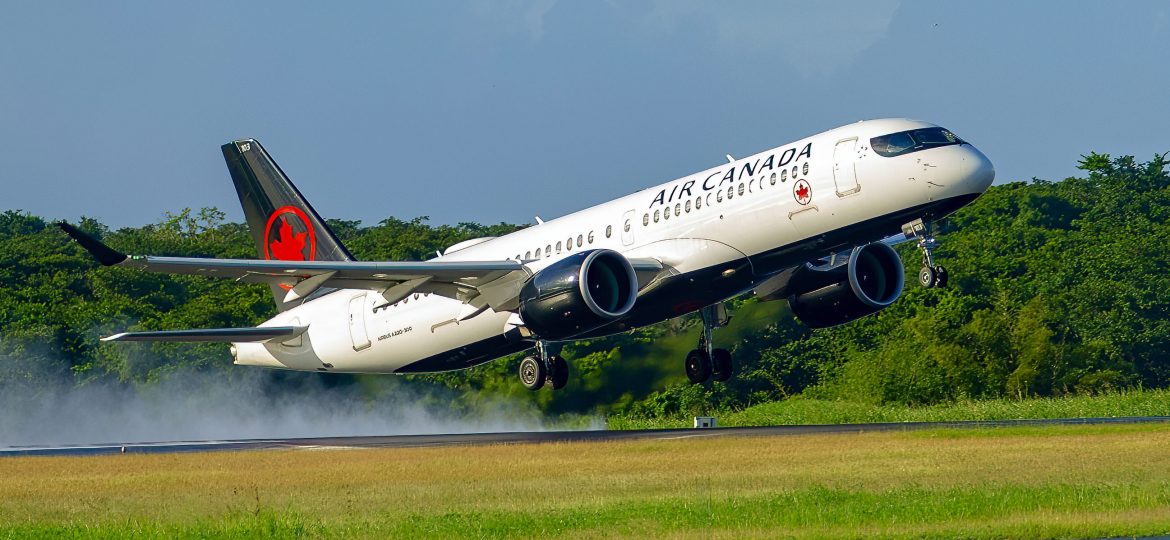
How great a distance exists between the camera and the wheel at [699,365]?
40562mm

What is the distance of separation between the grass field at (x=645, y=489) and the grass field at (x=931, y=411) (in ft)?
31.4

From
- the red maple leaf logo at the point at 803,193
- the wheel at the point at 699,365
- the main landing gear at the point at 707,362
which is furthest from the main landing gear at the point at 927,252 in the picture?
the wheel at the point at 699,365

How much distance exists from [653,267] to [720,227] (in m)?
2.02

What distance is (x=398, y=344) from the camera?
41.2m

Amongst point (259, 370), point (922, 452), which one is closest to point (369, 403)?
point (259, 370)

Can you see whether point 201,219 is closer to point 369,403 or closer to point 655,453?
point 369,403

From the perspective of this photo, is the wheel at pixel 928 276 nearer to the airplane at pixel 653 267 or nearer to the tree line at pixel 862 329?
the airplane at pixel 653 267

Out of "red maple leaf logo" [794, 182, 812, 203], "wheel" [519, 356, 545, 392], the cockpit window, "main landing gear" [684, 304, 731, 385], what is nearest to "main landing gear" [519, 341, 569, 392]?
"wheel" [519, 356, 545, 392]

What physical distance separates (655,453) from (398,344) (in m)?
7.91

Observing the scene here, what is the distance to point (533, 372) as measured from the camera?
39156 mm

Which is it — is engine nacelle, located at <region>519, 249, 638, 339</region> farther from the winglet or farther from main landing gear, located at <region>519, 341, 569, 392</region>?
the winglet

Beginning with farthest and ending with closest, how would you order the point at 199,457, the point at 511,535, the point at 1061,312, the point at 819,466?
the point at 1061,312 < the point at 199,457 < the point at 819,466 < the point at 511,535

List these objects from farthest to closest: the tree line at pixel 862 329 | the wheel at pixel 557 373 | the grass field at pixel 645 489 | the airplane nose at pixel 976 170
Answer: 1. the tree line at pixel 862 329
2. the wheel at pixel 557 373
3. the airplane nose at pixel 976 170
4. the grass field at pixel 645 489

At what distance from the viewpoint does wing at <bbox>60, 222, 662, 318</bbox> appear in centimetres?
3456
